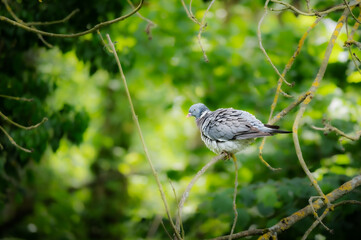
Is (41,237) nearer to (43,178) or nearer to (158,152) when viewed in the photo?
(43,178)

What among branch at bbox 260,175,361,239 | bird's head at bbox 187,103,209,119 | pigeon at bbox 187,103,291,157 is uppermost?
bird's head at bbox 187,103,209,119

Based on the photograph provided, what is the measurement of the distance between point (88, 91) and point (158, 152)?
96.7 inches

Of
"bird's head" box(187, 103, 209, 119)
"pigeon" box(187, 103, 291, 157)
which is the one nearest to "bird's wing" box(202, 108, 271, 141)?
"pigeon" box(187, 103, 291, 157)

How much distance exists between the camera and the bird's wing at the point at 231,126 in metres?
3.12

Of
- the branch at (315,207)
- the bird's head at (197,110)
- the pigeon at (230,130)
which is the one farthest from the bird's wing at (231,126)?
the branch at (315,207)

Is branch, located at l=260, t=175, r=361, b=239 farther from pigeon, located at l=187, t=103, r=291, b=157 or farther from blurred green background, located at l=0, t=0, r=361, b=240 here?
Answer: pigeon, located at l=187, t=103, r=291, b=157

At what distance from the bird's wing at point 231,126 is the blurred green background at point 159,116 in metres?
0.70

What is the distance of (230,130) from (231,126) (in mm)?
37

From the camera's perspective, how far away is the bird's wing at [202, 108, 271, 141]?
Answer: 3117mm

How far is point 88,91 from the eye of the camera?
9164 mm

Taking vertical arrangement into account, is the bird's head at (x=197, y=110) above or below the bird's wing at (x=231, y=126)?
above

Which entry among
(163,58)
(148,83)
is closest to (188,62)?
(163,58)

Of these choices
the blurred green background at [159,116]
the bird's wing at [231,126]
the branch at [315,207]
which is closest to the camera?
the branch at [315,207]

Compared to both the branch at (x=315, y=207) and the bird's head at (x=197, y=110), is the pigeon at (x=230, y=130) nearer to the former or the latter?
the bird's head at (x=197, y=110)
